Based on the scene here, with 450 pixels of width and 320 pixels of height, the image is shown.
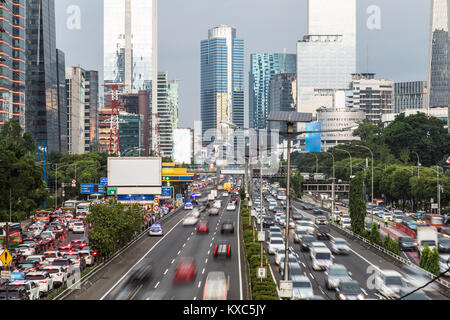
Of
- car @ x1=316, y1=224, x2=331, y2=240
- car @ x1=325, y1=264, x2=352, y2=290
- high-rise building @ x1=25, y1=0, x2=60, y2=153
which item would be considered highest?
high-rise building @ x1=25, y1=0, x2=60, y2=153

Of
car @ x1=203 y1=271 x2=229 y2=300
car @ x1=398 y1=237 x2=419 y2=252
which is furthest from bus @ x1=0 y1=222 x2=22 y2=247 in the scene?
car @ x1=398 y1=237 x2=419 y2=252

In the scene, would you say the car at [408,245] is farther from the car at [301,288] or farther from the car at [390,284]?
the car at [301,288]

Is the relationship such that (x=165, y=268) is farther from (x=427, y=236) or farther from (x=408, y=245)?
(x=408, y=245)

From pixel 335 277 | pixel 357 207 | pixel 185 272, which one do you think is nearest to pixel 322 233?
pixel 357 207

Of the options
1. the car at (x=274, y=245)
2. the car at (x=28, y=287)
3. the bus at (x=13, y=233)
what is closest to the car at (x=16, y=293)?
the car at (x=28, y=287)

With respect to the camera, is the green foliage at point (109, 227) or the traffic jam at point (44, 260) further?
the green foliage at point (109, 227)

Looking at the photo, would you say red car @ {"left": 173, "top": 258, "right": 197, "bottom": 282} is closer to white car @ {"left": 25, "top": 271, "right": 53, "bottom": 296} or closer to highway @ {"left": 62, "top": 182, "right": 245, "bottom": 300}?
highway @ {"left": 62, "top": 182, "right": 245, "bottom": 300}
